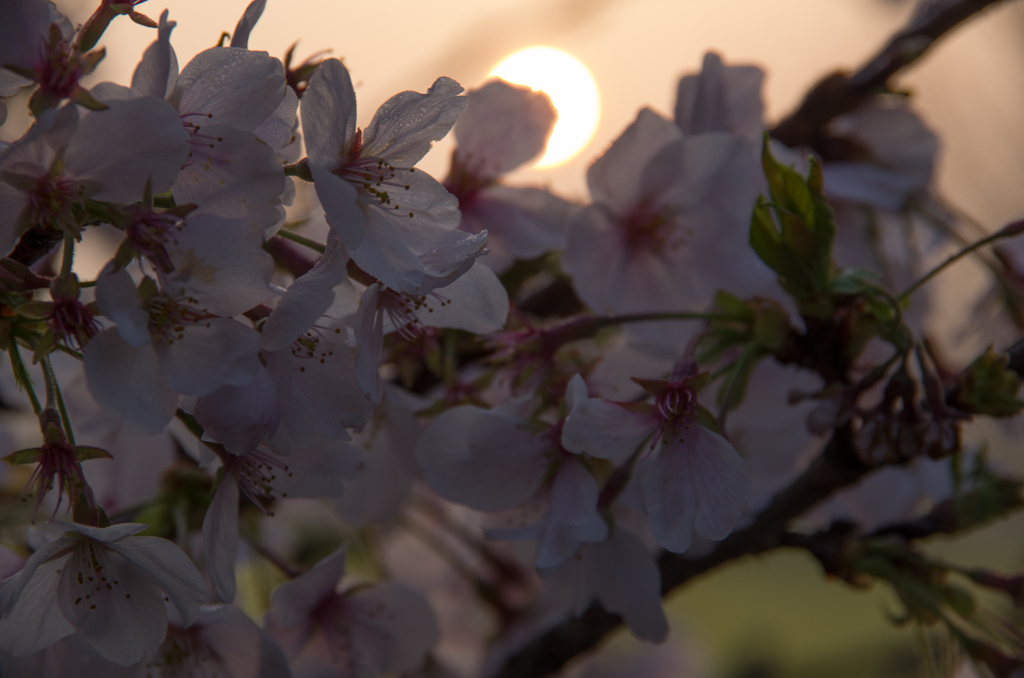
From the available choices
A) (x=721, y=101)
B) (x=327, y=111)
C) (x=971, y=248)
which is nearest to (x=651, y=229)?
(x=721, y=101)

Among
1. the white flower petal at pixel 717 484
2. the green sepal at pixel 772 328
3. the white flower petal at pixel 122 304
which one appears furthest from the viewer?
the green sepal at pixel 772 328

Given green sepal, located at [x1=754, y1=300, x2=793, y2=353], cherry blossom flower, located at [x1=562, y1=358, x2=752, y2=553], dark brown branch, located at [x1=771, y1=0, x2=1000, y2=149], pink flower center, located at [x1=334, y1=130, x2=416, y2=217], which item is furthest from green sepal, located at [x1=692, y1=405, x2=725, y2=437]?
dark brown branch, located at [x1=771, y1=0, x2=1000, y2=149]

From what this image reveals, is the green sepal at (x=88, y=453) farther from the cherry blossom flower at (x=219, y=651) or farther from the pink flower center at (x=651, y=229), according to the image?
the pink flower center at (x=651, y=229)

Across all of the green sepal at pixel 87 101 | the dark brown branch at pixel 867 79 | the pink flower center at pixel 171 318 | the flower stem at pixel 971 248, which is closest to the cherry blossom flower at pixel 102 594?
the pink flower center at pixel 171 318

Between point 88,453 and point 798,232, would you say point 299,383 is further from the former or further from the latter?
point 798,232

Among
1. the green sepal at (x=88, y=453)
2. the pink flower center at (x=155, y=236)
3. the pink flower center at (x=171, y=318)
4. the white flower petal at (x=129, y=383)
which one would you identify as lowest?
the green sepal at (x=88, y=453)

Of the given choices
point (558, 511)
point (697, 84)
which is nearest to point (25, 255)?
point (558, 511)
